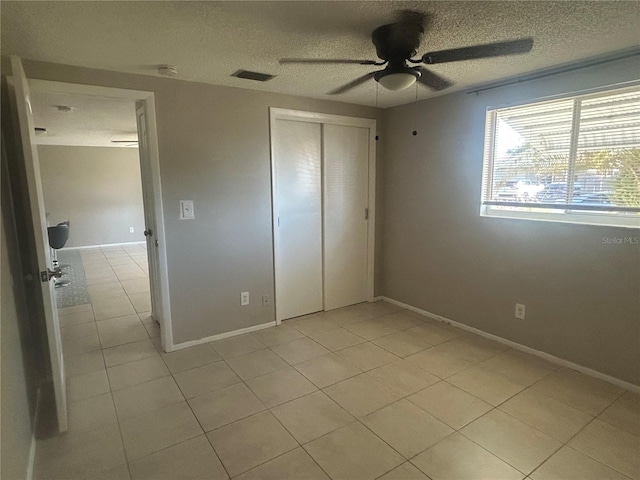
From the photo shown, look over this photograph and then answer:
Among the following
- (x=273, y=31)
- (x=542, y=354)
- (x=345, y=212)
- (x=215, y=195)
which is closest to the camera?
(x=273, y=31)

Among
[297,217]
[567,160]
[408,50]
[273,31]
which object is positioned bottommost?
[297,217]

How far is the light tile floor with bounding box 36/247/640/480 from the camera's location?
5.85 ft

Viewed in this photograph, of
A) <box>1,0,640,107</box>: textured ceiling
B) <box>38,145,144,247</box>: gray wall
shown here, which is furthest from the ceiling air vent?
<box>38,145,144,247</box>: gray wall

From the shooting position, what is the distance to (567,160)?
2.60m

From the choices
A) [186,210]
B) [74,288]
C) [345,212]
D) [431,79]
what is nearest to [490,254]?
[345,212]

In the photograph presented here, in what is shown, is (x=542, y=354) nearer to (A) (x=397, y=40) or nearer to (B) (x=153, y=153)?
(A) (x=397, y=40)

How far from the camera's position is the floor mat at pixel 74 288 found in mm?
4309

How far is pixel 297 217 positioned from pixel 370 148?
46.5 inches

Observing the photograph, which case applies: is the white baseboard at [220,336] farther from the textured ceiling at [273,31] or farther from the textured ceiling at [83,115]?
the textured ceiling at [273,31]

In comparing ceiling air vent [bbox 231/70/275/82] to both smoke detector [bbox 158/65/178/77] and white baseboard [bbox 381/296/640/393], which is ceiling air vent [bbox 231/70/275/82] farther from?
white baseboard [bbox 381/296/640/393]

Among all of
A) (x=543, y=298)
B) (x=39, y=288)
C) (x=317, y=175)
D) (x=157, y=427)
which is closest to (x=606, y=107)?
(x=543, y=298)

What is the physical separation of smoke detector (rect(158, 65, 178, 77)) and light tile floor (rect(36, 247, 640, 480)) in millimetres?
2198

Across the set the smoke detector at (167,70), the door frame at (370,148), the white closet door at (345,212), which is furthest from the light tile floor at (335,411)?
the smoke detector at (167,70)

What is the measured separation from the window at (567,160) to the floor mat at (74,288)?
4725mm
